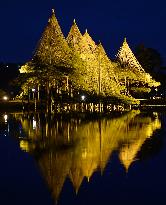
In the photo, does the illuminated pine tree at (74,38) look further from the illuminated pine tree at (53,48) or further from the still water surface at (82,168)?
the still water surface at (82,168)

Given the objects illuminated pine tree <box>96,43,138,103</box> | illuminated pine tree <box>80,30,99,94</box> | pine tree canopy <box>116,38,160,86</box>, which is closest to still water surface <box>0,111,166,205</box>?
illuminated pine tree <box>80,30,99,94</box>

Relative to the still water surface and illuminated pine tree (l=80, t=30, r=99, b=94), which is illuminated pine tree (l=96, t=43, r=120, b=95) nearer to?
illuminated pine tree (l=80, t=30, r=99, b=94)

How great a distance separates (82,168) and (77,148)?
439 centimetres

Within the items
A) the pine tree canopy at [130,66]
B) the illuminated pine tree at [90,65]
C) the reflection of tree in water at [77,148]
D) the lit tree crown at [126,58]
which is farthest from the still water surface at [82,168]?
the lit tree crown at [126,58]

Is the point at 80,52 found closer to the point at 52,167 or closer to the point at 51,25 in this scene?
the point at 51,25

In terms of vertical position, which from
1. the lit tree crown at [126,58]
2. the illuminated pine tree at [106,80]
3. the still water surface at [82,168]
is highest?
the lit tree crown at [126,58]

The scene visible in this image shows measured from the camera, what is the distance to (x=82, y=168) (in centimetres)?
1352

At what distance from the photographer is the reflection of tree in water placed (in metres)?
12.8

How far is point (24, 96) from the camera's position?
49.7 m

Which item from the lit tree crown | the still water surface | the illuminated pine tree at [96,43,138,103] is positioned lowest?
the still water surface

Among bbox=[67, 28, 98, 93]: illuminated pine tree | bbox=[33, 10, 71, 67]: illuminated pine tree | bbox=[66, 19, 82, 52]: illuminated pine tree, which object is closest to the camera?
bbox=[33, 10, 71, 67]: illuminated pine tree

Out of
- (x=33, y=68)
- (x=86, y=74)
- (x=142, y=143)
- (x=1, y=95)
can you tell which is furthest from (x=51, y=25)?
(x=142, y=143)

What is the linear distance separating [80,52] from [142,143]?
30474mm

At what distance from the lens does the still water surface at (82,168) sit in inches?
409
